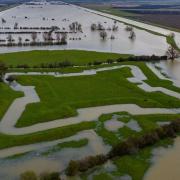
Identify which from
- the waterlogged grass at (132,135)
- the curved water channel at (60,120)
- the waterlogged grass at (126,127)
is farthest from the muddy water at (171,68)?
the waterlogged grass at (132,135)

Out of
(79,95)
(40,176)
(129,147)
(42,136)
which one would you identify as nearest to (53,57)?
(79,95)

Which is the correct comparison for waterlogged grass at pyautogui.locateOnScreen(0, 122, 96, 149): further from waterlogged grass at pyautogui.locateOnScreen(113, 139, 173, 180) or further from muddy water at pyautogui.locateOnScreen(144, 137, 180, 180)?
muddy water at pyautogui.locateOnScreen(144, 137, 180, 180)

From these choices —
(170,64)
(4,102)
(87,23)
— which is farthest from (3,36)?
(4,102)

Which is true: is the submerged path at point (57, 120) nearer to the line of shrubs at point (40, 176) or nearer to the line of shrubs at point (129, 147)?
the line of shrubs at point (129, 147)

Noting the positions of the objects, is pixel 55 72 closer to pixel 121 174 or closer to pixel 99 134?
pixel 99 134

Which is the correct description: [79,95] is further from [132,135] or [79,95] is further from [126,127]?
[132,135]
